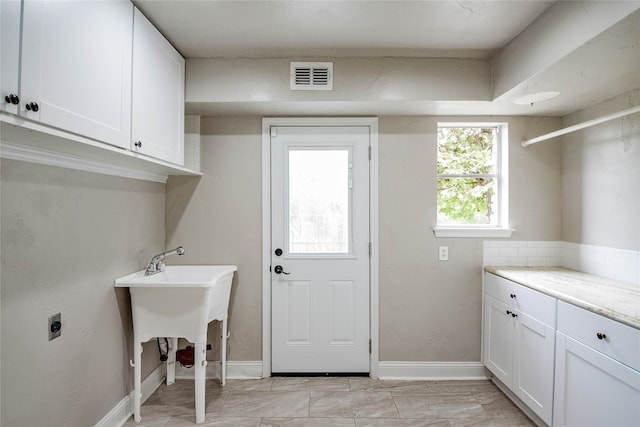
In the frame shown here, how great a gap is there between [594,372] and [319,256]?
178 centimetres

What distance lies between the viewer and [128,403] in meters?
2.19

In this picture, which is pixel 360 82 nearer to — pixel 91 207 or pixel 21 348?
pixel 91 207

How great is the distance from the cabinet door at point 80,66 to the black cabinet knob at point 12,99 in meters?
0.03

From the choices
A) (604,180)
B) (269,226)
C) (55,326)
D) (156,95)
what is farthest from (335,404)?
(604,180)

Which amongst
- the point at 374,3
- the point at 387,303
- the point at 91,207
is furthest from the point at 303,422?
the point at 374,3

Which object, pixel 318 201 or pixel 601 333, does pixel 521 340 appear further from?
pixel 318 201

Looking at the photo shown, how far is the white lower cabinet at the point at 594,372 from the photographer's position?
4.67 feet

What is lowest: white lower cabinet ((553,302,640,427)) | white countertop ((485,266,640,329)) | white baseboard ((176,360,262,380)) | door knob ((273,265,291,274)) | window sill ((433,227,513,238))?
white baseboard ((176,360,262,380))

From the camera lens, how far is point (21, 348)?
1.43 metres

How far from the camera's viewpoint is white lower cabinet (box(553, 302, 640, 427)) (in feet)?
4.67

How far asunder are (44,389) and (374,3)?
245 centimetres

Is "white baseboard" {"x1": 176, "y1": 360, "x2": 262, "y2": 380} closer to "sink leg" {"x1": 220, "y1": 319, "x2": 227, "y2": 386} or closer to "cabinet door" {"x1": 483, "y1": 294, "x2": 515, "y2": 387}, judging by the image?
"sink leg" {"x1": 220, "y1": 319, "x2": 227, "y2": 386}

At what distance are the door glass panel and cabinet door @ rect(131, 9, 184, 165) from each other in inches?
35.5

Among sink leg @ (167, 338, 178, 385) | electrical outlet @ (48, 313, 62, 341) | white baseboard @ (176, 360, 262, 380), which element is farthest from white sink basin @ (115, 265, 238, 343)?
white baseboard @ (176, 360, 262, 380)
